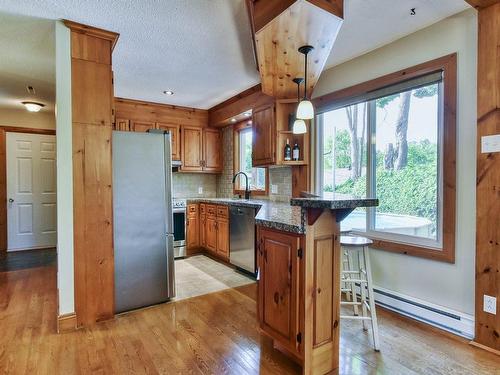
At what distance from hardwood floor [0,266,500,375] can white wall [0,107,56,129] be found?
3853mm

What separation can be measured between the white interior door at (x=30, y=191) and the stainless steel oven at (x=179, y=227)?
2754mm

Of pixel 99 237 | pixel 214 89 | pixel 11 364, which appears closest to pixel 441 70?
pixel 214 89

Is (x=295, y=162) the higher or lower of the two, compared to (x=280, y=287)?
higher

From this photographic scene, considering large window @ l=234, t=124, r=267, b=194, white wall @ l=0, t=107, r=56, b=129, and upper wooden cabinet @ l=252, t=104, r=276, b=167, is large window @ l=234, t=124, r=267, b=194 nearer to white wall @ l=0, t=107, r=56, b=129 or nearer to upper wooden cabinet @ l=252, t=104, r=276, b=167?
upper wooden cabinet @ l=252, t=104, r=276, b=167

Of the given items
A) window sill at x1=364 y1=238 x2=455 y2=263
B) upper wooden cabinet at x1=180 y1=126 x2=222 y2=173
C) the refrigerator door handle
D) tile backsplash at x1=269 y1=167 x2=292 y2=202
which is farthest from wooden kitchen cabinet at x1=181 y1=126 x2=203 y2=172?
window sill at x1=364 y1=238 x2=455 y2=263

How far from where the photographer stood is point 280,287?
6.06ft

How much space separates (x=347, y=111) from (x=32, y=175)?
18.4 ft

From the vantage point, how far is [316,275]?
1.71 metres

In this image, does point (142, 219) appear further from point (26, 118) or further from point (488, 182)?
point (26, 118)

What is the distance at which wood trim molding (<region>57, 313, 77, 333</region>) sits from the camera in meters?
2.32

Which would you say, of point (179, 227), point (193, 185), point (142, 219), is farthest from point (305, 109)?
point (193, 185)

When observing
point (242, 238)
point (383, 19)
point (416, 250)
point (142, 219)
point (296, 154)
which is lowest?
point (242, 238)

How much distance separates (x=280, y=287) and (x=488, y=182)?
1.65 m

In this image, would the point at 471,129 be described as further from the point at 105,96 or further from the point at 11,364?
the point at 11,364
